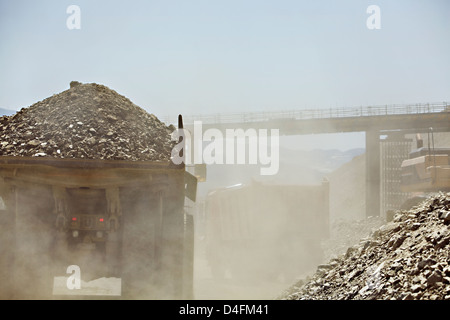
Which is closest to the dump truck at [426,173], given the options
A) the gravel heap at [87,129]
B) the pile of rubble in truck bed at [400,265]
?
the pile of rubble in truck bed at [400,265]

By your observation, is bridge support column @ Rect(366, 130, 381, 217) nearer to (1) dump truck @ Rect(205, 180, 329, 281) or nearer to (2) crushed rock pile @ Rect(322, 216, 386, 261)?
(2) crushed rock pile @ Rect(322, 216, 386, 261)

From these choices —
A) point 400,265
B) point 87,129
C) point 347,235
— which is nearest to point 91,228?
point 87,129

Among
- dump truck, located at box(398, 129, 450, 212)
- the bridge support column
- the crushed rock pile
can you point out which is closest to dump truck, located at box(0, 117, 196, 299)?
dump truck, located at box(398, 129, 450, 212)

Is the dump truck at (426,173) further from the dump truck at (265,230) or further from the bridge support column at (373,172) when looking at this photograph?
the bridge support column at (373,172)

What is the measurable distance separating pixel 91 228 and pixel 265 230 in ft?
31.7

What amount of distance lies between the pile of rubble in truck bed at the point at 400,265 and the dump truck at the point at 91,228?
2.37 meters

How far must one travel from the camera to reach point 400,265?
541 centimetres

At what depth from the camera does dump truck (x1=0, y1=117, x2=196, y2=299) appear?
7.09 metres

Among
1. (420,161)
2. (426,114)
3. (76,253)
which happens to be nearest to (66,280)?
(76,253)

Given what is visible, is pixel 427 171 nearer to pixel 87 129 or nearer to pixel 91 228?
pixel 87 129

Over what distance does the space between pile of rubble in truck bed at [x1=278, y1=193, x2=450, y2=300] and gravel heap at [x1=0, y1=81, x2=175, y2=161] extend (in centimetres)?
318

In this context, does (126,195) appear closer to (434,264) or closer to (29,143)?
(29,143)

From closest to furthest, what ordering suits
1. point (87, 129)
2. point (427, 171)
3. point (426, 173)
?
point (87, 129), point (427, 171), point (426, 173)

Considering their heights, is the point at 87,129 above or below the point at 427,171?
above
